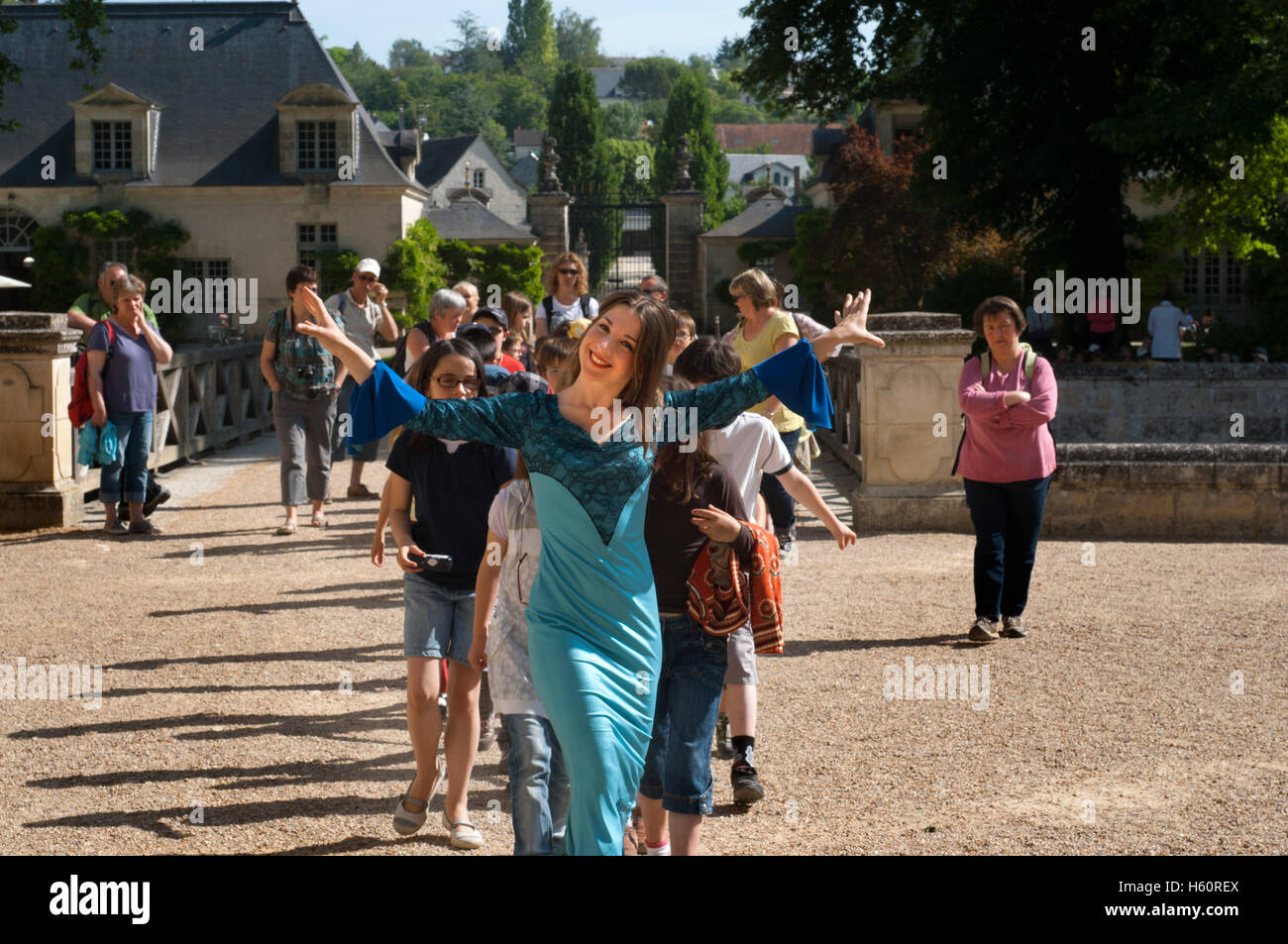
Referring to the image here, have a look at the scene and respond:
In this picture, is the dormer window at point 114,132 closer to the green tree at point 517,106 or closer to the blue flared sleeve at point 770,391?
the blue flared sleeve at point 770,391

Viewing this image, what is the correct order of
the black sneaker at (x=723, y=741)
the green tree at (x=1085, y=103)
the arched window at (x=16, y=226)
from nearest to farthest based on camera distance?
the black sneaker at (x=723, y=741) < the green tree at (x=1085, y=103) < the arched window at (x=16, y=226)

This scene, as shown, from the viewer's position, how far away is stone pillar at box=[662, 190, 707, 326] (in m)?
42.0

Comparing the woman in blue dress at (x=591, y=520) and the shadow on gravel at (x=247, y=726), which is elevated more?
the woman in blue dress at (x=591, y=520)

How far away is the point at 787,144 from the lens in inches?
5271

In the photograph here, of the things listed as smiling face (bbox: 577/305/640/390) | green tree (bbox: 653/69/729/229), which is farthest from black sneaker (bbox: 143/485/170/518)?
green tree (bbox: 653/69/729/229)

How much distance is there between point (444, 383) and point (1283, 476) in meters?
7.81

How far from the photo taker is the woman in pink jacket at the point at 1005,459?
24.5 feet

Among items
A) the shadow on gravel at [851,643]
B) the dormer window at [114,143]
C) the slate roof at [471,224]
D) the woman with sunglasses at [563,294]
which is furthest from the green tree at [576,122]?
the shadow on gravel at [851,643]

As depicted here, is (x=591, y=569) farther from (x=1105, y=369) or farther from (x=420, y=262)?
(x=420, y=262)

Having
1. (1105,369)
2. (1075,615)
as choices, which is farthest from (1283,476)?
(1105,369)

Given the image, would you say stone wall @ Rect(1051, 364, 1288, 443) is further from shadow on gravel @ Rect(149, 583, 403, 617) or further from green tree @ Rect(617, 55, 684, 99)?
green tree @ Rect(617, 55, 684, 99)

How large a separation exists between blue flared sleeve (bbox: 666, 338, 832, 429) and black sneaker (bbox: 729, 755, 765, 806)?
1.52m

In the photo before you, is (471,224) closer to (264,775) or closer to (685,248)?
(685,248)

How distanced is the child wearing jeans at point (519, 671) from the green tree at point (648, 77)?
6691 inches
